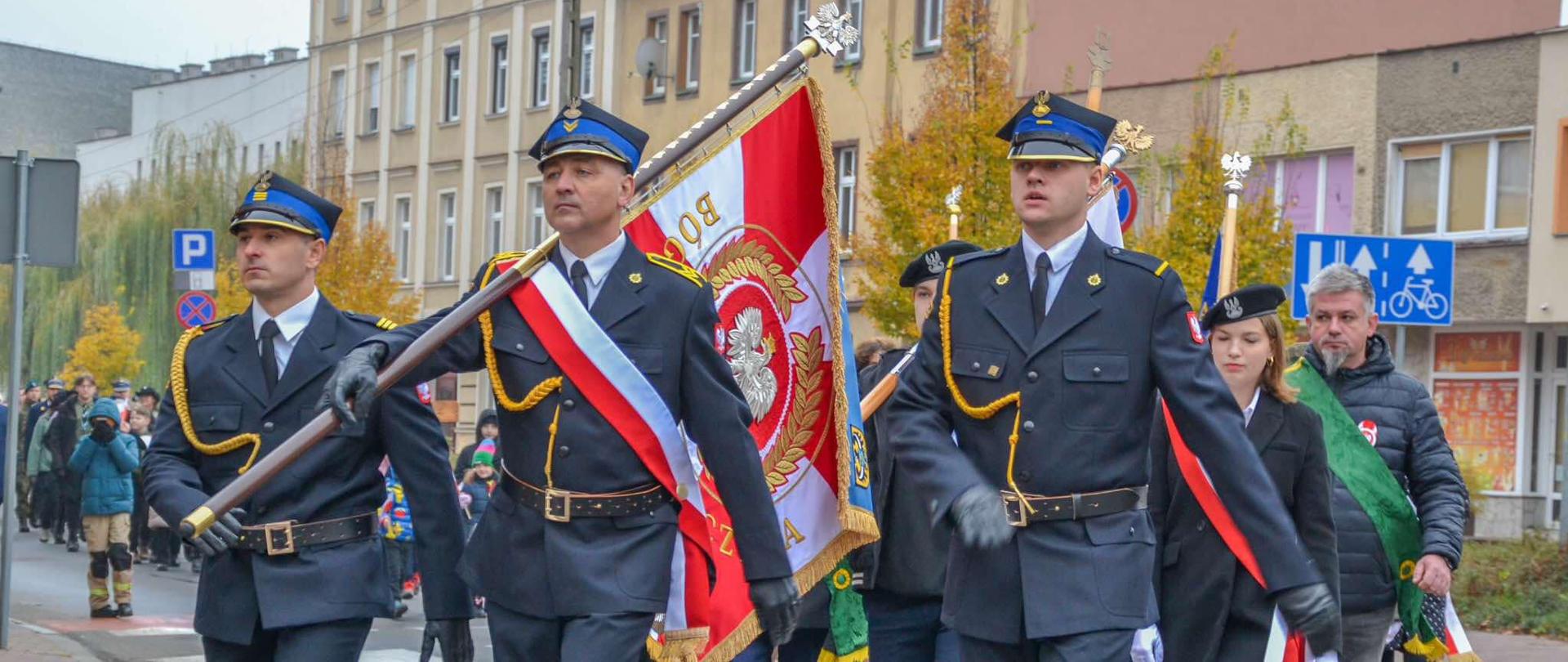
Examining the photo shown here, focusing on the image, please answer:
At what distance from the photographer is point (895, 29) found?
37.6 m

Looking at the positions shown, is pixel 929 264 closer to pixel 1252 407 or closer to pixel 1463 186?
pixel 1252 407

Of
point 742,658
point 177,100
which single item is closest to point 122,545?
point 742,658

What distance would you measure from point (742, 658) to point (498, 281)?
3.01 metres

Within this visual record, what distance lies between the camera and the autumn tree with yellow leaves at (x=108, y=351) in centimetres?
4731

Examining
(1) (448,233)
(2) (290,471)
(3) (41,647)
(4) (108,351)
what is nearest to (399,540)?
(3) (41,647)

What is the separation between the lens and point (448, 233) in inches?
2005

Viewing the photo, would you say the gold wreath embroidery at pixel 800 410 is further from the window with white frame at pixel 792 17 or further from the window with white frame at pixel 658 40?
the window with white frame at pixel 658 40

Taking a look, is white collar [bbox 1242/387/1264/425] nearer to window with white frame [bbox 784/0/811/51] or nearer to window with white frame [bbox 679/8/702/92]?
window with white frame [bbox 784/0/811/51]

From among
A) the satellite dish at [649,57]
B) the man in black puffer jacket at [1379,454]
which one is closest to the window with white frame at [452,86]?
the satellite dish at [649,57]

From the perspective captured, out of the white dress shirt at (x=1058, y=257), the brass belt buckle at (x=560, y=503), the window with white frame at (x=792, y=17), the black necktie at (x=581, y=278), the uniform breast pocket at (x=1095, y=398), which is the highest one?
the window with white frame at (x=792, y=17)

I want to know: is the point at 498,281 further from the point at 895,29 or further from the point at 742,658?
the point at 895,29

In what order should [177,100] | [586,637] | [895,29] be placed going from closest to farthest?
[586,637]
[895,29]
[177,100]

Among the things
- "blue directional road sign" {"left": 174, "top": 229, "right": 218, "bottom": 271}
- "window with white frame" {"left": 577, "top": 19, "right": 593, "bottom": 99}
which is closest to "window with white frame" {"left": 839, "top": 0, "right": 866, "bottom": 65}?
"window with white frame" {"left": 577, "top": 19, "right": 593, "bottom": 99}

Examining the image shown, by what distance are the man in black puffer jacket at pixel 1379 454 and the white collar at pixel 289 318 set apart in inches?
147
